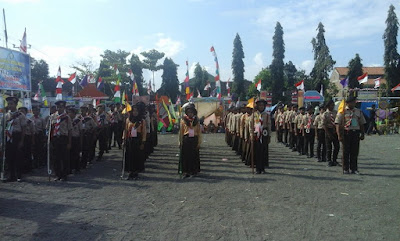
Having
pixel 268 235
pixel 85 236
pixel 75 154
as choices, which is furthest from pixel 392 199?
pixel 75 154

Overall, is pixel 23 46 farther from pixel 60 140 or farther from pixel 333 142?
pixel 333 142

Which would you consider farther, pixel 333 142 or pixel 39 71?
pixel 39 71

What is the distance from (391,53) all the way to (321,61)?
9384mm

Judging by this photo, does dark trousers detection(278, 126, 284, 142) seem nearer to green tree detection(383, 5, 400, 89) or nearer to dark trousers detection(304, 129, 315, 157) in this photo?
dark trousers detection(304, 129, 315, 157)

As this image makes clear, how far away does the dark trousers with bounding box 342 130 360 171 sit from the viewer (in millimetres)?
9797

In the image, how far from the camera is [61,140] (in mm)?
9516

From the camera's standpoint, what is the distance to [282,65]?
60406mm

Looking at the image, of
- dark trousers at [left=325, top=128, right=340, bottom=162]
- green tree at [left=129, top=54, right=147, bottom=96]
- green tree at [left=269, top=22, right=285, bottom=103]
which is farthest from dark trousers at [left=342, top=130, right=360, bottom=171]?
green tree at [left=269, top=22, right=285, bottom=103]

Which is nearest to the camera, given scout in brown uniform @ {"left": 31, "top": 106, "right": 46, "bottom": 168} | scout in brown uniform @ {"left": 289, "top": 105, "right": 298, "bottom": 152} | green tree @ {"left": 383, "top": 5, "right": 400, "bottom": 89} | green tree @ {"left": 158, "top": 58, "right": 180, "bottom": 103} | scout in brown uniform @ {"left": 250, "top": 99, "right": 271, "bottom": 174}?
scout in brown uniform @ {"left": 250, "top": 99, "right": 271, "bottom": 174}

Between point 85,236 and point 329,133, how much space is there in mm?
8531

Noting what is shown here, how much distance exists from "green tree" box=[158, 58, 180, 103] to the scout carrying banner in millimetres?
45274

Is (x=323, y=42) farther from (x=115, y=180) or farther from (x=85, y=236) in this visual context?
(x=85, y=236)

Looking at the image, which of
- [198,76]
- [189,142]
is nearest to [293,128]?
[189,142]

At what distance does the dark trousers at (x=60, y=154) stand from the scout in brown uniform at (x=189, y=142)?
9.89 ft
